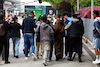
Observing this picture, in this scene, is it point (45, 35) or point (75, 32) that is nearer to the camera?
point (45, 35)

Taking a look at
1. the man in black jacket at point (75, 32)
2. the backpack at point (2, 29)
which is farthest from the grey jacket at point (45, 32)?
the backpack at point (2, 29)

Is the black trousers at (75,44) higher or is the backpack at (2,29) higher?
the backpack at (2,29)

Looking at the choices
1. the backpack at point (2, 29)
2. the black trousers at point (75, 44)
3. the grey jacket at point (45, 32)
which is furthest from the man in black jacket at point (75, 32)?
the backpack at point (2, 29)

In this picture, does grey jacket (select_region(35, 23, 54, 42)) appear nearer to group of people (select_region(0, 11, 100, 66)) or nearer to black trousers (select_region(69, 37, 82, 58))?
group of people (select_region(0, 11, 100, 66))

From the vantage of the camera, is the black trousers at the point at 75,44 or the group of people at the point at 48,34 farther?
the black trousers at the point at 75,44

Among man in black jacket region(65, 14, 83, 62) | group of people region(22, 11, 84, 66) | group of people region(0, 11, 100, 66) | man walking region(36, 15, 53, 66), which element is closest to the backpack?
group of people region(0, 11, 100, 66)

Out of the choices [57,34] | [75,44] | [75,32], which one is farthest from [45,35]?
[75,44]

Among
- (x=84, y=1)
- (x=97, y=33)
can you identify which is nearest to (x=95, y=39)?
(x=97, y=33)

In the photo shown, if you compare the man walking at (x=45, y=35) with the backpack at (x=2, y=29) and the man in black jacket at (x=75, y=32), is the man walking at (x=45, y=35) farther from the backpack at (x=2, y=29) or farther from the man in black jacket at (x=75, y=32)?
the backpack at (x=2, y=29)

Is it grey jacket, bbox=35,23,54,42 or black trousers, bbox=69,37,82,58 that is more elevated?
grey jacket, bbox=35,23,54,42

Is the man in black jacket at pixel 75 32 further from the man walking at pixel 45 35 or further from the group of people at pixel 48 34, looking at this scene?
the man walking at pixel 45 35

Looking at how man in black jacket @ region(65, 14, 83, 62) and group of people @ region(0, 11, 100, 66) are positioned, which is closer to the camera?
group of people @ region(0, 11, 100, 66)

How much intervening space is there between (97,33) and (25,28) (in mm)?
2714

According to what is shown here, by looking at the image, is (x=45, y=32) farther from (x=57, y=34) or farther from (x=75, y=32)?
(x=75, y=32)
